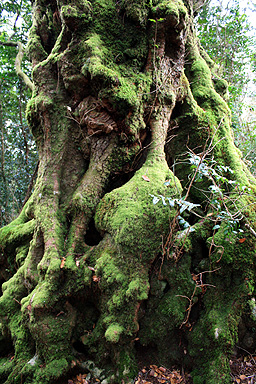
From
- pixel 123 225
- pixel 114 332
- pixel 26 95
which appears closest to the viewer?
pixel 114 332

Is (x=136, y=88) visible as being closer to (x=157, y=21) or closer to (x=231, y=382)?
(x=157, y=21)

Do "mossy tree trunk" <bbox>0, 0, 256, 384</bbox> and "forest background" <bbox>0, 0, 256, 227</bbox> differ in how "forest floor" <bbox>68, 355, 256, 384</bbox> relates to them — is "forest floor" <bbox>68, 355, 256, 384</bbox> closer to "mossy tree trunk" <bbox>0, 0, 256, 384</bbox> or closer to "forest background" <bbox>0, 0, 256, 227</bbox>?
"mossy tree trunk" <bbox>0, 0, 256, 384</bbox>

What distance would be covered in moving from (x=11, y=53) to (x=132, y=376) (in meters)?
8.71

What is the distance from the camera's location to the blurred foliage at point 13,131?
24.3 feet

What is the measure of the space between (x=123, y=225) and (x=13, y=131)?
7.35 m

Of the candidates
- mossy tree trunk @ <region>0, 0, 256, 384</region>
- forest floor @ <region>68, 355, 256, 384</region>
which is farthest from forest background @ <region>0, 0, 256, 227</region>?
forest floor @ <region>68, 355, 256, 384</region>

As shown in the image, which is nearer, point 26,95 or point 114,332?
point 114,332

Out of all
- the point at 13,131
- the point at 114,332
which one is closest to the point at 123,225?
the point at 114,332

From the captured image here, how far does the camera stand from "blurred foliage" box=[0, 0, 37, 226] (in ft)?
24.3

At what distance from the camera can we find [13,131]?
8375 mm

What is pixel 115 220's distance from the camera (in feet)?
9.56

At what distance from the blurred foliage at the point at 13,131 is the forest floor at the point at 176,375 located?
268 inches

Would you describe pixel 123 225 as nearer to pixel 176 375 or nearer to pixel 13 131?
pixel 176 375

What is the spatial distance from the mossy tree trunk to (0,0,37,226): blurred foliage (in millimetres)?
4688
